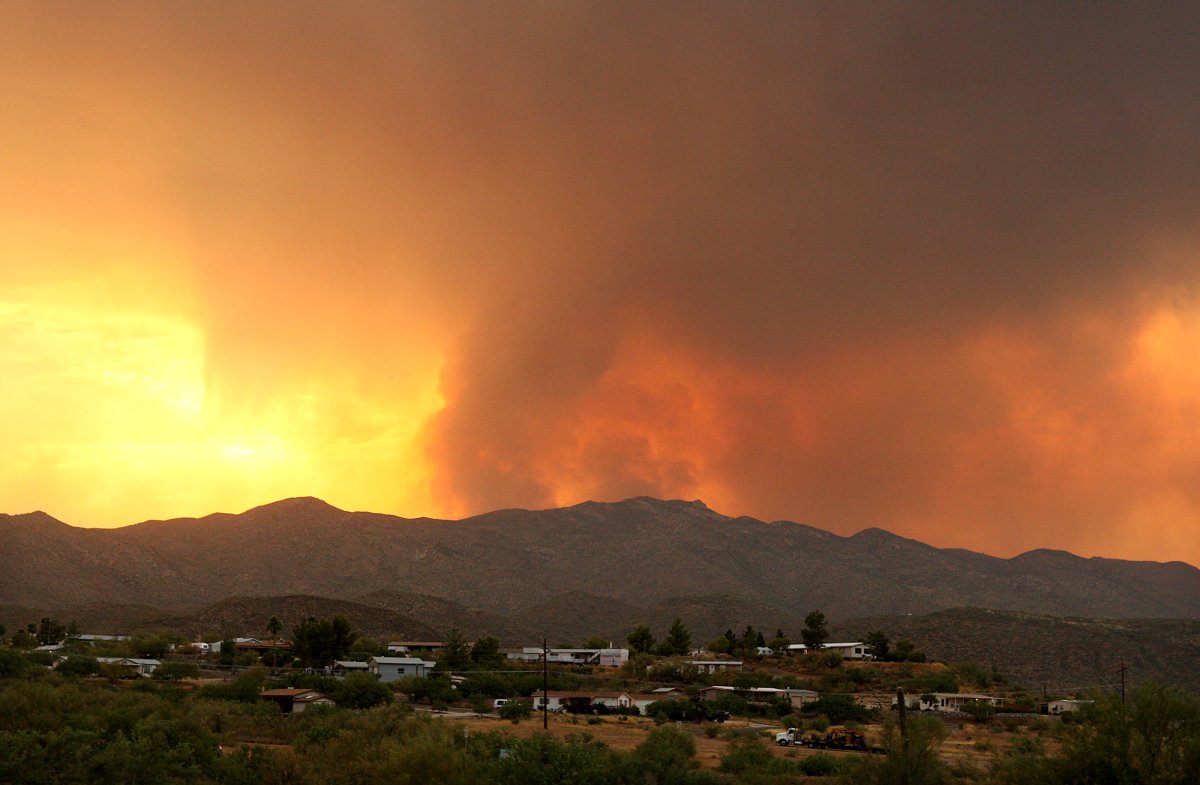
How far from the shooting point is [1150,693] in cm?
3153

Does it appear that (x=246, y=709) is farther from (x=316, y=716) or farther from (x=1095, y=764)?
(x=1095, y=764)

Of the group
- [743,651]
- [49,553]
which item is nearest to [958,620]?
[743,651]

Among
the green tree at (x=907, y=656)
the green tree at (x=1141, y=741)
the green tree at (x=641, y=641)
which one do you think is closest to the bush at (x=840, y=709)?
the green tree at (x=907, y=656)

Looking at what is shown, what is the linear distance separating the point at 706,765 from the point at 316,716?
28.0 metres

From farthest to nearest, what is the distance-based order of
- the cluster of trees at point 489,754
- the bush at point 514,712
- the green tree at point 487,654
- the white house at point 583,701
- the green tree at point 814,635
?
the green tree at point 814,635
the green tree at point 487,654
the white house at point 583,701
the bush at point 514,712
the cluster of trees at point 489,754

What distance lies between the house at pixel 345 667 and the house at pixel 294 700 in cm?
2004

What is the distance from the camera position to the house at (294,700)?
2928 inches

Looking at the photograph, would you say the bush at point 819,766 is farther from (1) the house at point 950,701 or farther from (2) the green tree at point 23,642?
(2) the green tree at point 23,642

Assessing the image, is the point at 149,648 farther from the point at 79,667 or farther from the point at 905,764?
the point at 905,764

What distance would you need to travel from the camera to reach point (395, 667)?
99.0m

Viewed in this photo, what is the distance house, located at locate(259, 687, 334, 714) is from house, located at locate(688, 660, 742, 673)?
1918 inches

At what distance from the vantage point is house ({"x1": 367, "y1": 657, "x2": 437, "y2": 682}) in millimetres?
97812

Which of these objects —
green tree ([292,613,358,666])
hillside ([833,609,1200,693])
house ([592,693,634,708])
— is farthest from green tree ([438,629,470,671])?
hillside ([833,609,1200,693])

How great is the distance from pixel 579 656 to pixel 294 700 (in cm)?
6090
